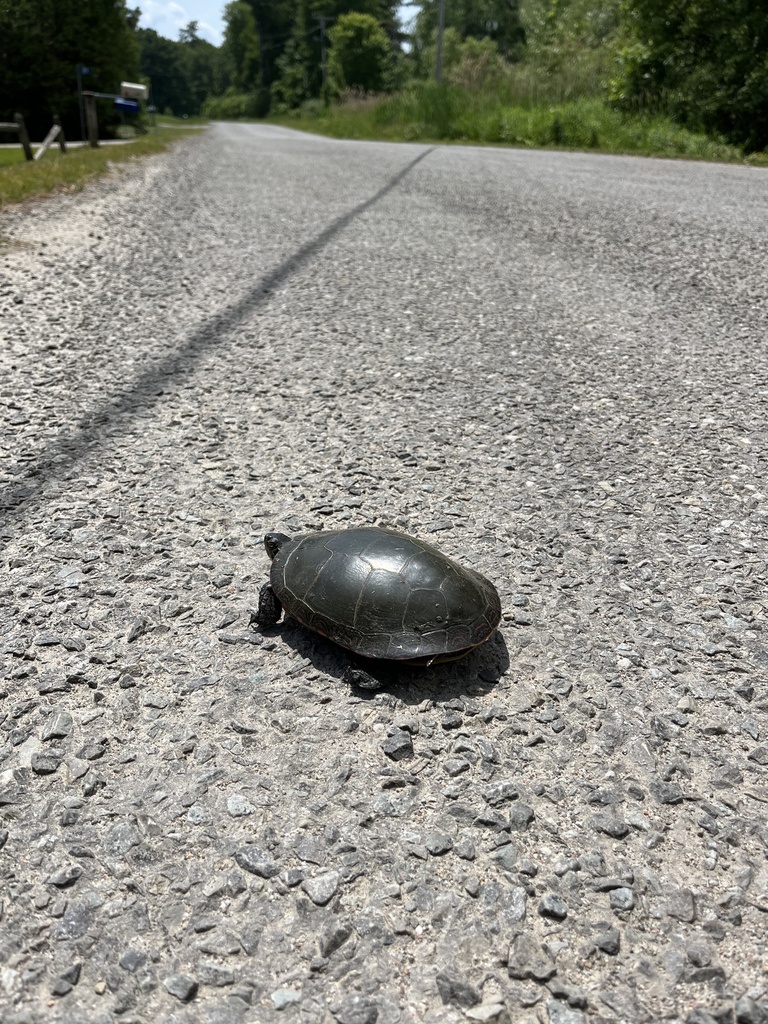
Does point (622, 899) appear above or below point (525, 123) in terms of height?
below

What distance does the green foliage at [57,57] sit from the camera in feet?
72.1

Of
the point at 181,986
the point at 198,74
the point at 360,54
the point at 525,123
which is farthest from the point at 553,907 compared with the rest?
the point at 198,74

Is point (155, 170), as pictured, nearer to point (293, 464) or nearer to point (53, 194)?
point (53, 194)

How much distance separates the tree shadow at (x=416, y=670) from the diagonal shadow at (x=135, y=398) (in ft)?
4.85

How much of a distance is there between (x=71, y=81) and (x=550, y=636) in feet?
95.8

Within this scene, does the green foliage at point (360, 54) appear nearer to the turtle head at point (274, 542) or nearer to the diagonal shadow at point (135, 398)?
the diagonal shadow at point (135, 398)

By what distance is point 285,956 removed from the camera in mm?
1537

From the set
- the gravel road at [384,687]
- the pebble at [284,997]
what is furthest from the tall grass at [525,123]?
the pebble at [284,997]

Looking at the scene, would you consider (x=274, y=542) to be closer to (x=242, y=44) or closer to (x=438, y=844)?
(x=438, y=844)

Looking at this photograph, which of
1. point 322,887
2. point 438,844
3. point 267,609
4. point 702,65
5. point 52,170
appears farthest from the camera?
point 702,65

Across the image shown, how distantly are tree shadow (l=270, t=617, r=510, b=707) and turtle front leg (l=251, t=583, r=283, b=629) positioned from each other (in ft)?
0.14

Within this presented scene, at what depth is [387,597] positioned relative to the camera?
7.48ft

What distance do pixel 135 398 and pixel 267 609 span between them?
7.55 feet

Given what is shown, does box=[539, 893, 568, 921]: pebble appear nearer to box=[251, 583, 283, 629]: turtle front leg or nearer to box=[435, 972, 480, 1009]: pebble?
box=[435, 972, 480, 1009]: pebble
